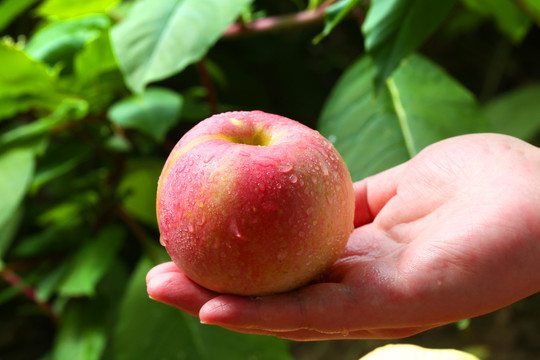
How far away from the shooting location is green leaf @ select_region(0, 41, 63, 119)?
3.36 ft

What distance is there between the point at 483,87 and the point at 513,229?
2082 millimetres

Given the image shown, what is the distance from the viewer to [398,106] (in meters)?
1.00

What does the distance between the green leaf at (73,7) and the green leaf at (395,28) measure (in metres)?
0.69

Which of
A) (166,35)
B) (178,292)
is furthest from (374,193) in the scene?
(166,35)

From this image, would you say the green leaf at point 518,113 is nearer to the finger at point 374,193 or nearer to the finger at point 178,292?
the finger at point 374,193

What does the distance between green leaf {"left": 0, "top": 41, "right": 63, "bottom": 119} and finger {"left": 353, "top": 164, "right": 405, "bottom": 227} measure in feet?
2.33

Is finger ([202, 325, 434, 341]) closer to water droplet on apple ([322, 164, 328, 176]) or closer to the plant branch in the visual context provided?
water droplet on apple ([322, 164, 328, 176])

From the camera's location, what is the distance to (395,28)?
0.85 meters

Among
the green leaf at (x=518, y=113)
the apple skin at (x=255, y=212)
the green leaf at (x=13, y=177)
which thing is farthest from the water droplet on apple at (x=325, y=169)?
the green leaf at (x=518, y=113)

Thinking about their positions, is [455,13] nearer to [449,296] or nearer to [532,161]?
[532,161]

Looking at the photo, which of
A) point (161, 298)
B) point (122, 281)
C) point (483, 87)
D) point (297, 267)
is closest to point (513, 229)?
point (297, 267)

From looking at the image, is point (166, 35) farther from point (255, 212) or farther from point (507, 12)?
point (507, 12)

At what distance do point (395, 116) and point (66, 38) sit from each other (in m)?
0.73

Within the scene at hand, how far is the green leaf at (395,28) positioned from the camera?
0.83m
